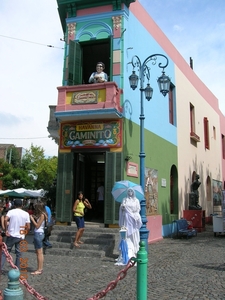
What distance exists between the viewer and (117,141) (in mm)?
10766

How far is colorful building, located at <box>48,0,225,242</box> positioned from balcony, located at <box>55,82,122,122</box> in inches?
1.3

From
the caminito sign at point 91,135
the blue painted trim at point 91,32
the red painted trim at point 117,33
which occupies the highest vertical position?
the blue painted trim at point 91,32

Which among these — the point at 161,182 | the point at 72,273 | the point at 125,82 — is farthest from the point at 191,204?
the point at 72,273

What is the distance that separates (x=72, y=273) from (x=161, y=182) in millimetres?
7521

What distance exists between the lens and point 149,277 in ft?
22.2

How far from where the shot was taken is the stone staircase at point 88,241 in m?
9.23

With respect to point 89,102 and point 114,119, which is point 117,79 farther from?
point 114,119

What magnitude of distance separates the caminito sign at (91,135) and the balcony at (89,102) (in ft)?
0.88

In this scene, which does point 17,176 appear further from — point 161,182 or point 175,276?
point 175,276

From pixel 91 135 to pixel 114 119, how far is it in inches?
38.0

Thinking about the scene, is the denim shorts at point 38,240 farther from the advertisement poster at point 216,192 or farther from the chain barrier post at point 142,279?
the advertisement poster at point 216,192

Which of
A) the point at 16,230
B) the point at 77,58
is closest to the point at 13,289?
the point at 16,230

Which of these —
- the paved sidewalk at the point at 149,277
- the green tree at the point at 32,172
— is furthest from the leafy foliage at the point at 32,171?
the paved sidewalk at the point at 149,277

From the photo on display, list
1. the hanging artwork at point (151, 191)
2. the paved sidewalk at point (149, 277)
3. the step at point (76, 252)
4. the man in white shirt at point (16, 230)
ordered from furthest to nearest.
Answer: the hanging artwork at point (151, 191), the step at point (76, 252), the man in white shirt at point (16, 230), the paved sidewalk at point (149, 277)
